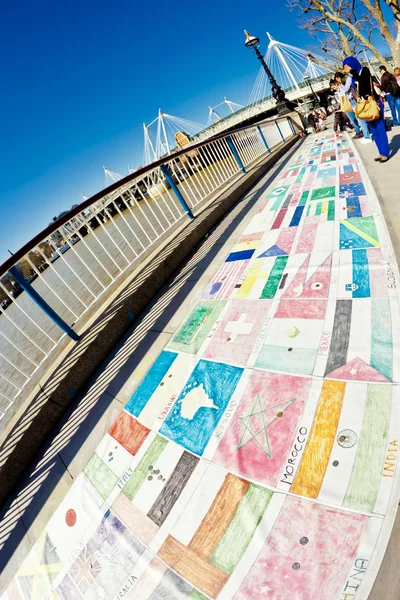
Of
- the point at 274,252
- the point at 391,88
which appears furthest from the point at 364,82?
the point at 274,252

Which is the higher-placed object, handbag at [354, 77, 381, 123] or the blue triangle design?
handbag at [354, 77, 381, 123]

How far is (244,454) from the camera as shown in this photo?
1720 millimetres

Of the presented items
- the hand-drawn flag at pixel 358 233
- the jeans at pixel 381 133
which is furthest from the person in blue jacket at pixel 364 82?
the hand-drawn flag at pixel 358 233

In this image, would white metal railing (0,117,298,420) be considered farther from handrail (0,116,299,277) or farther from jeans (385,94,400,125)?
jeans (385,94,400,125)

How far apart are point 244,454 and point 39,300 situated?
2.52m

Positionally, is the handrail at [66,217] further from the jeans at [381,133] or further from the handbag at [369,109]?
the jeans at [381,133]

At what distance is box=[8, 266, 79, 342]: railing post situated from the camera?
266 centimetres

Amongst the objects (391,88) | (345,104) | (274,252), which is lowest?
(274,252)

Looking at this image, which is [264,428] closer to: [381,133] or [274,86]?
[381,133]

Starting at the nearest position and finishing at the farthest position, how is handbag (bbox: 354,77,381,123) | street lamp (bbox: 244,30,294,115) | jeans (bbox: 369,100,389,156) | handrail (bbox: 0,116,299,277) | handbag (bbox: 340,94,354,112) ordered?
handrail (bbox: 0,116,299,277)
handbag (bbox: 354,77,381,123)
jeans (bbox: 369,100,389,156)
handbag (bbox: 340,94,354,112)
street lamp (bbox: 244,30,294,115)

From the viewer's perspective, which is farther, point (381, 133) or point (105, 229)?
point (381, 133)

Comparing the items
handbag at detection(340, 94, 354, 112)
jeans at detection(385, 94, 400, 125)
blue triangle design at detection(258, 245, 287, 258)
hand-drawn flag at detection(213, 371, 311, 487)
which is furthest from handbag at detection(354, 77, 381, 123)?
hand-drawn flag at detection(213, 371, 311, 487)

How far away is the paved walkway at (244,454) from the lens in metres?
1.32

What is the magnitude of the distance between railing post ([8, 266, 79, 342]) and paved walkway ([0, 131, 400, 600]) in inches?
25.6
